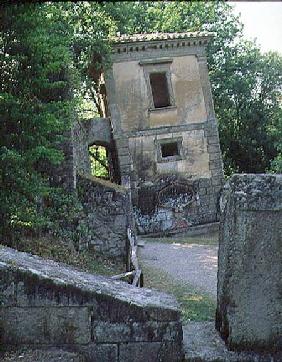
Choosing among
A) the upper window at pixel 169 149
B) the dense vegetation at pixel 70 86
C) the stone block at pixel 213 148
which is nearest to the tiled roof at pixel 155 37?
the dense vegetation at pixel 70 86

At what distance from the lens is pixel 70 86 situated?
401 inches

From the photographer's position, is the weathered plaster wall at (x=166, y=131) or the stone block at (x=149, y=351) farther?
the weathered plaster wall at (x=166, y=131)

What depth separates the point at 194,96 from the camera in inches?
730

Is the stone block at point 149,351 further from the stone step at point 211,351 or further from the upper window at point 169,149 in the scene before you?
the upper window at point 169,149

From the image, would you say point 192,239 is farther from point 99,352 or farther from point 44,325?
point 44,325

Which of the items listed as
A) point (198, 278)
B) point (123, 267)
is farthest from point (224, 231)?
point (123, 267)

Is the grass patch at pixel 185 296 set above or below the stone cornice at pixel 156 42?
below

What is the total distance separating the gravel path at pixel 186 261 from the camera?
9.74 m

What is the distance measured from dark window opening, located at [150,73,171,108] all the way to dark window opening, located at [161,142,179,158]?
→ 1.72 metres

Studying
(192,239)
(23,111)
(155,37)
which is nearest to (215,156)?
(192,239)

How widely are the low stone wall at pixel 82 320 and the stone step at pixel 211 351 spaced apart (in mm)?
158

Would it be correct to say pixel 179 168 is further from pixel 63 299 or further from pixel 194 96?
pixel 63 299

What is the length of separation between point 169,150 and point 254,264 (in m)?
15.4

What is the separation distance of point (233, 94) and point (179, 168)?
7.58 meters
